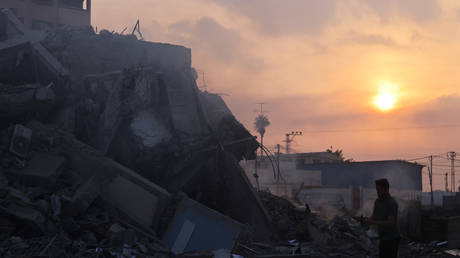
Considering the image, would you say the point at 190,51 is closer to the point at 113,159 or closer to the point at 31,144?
the point at 113,159

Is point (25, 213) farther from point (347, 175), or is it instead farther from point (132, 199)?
point (347, 175)

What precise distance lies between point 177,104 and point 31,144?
133 inches

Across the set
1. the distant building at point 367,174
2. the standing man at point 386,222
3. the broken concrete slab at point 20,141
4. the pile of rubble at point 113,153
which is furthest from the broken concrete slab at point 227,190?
the distant building at point 367,174

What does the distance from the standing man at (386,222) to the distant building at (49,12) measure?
1049 inches

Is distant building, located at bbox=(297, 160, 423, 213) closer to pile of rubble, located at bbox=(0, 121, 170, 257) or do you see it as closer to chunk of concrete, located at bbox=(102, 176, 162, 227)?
chunk of concrete, located at bbox=(102, 176, 162, 227)

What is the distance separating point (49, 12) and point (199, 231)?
24672 mm

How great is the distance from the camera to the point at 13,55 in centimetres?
1231

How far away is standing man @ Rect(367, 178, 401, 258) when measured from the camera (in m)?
5.37

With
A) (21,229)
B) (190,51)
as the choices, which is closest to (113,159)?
(21,229)

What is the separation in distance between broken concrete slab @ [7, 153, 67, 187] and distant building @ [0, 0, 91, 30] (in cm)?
2088

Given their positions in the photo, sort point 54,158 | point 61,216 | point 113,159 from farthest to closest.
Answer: point 113,159 → point 54,158 → point 61,216

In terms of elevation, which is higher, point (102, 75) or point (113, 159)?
point (102, 75)

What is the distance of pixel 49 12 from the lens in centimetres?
2938

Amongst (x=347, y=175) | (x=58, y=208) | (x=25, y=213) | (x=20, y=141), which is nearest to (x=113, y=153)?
(x=20, y=141)
